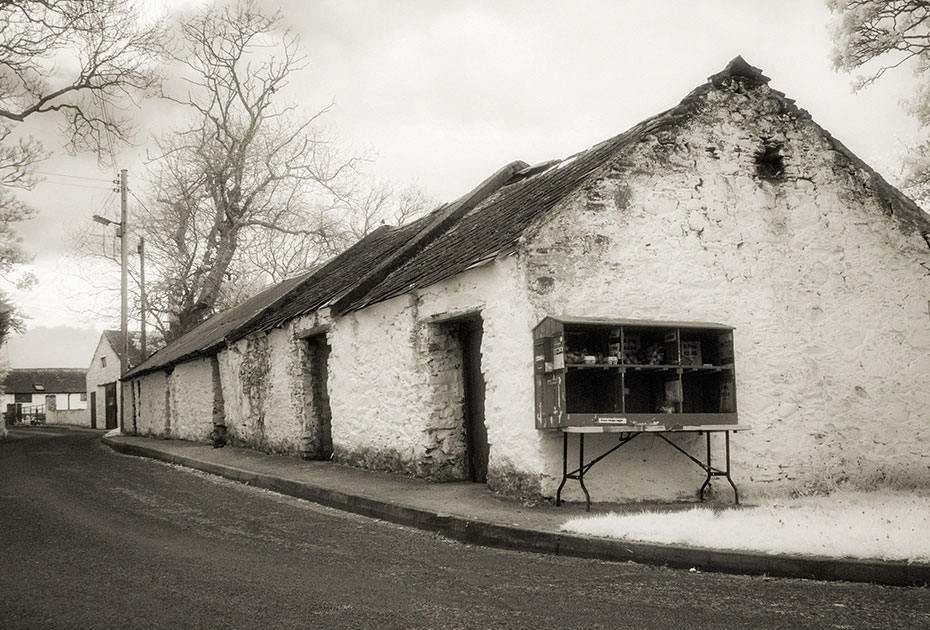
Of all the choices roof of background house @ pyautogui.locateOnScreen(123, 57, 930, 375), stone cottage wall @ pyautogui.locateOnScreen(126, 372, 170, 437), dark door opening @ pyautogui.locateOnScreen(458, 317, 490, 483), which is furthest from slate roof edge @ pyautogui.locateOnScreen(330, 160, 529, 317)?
stone cottage wall @ pyautogui.locateOnScreen(126, 372, 170, 437)

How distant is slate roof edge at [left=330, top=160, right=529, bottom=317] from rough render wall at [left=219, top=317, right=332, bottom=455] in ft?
4.06

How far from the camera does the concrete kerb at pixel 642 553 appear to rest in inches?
227

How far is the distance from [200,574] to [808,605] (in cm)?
418

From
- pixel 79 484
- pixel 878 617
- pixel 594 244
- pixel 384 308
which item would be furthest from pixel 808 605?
pixel 79 484

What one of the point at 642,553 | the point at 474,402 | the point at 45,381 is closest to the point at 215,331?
the point at 474,402

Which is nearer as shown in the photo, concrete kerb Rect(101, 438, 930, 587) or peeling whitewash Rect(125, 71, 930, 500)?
concrete kerb Rect(101, 438, 930, 587)

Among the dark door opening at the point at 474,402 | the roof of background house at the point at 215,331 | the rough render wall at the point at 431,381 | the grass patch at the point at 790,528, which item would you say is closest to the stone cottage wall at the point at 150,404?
the roof of background house at the point at 215,331

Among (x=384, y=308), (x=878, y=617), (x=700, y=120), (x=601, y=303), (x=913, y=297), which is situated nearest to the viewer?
(x=878, y=617)

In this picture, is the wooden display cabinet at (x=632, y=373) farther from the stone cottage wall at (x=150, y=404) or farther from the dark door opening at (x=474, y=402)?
the stone cottage wall at (x=150, y=404)

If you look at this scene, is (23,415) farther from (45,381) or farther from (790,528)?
(790,528)

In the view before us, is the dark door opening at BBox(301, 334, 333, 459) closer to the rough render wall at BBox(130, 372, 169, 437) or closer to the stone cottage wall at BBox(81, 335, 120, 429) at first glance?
the rough render wall at BBox(130, 372, 169, 437)

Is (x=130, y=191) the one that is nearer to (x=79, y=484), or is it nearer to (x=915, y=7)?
(x=79, y=484)

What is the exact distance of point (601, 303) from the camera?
29.8 feet

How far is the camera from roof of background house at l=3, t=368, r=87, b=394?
66188mm
